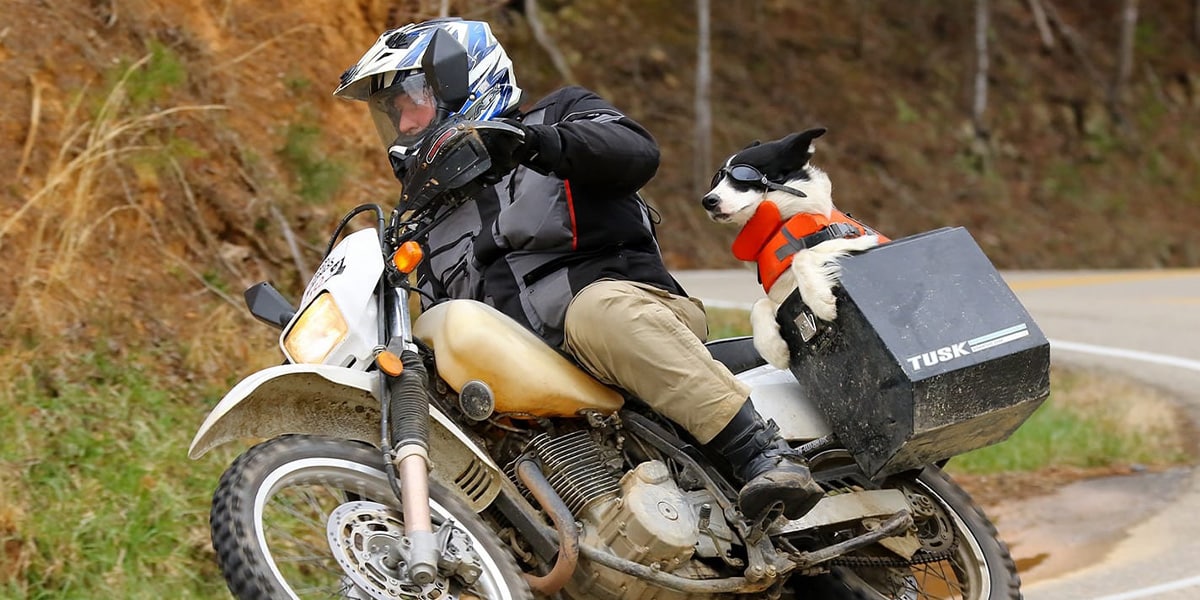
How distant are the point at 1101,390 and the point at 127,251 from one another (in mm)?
6298

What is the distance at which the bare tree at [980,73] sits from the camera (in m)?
24.0

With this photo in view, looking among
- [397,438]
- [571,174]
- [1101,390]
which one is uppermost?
[571,174]

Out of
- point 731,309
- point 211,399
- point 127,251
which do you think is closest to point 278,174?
point 127,251

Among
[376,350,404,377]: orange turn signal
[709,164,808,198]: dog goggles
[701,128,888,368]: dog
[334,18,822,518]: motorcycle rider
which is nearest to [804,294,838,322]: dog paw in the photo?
[701,128,888,368]: dog

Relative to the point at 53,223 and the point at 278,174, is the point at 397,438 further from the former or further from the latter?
the point at 278,174

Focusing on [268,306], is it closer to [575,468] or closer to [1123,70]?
[575,468]

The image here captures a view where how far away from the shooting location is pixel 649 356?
390cm

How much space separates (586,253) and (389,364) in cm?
77

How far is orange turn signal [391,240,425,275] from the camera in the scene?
12.2ft

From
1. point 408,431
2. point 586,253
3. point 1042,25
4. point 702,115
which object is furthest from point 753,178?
point 1042,25

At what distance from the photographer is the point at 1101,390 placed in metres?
9.19

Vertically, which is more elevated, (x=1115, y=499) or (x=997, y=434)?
(x=997, y=434)

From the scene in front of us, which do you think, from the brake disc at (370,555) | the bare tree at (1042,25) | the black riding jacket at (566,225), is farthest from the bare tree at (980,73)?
the brake disc at (370,555)

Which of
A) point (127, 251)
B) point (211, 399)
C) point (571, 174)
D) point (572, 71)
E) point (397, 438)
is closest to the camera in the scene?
point (397, 438)
